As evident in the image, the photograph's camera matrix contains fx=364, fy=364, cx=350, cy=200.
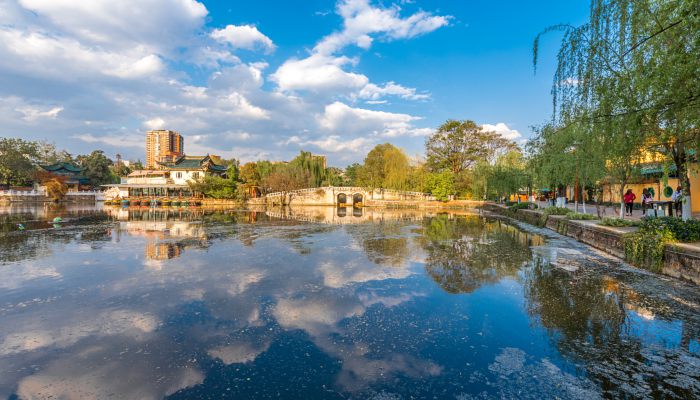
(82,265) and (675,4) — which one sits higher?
(675,4)

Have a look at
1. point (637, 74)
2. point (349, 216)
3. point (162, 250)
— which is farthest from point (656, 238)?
point (349, 216)

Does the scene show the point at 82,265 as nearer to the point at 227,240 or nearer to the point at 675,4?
the point at 227,240

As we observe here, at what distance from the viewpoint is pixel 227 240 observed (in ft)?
50.9

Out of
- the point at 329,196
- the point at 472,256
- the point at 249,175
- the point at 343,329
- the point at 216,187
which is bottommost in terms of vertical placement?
the point at 343,329

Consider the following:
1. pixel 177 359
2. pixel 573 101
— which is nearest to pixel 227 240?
pixel 177 359

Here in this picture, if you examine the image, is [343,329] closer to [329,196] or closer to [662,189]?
[662,189]

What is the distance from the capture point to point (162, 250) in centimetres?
1302

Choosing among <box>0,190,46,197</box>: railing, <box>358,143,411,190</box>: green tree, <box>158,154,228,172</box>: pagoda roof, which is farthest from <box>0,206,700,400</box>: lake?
<box>0,190,46,197</box>: railing

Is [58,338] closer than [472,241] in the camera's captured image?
Yes

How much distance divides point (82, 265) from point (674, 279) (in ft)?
50.3

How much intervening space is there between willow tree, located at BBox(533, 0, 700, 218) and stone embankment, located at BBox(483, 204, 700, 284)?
2453 millimetres

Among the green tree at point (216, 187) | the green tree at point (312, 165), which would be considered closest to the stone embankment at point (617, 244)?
the green tree at point (216, 187)

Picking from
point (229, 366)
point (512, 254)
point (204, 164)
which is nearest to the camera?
point (229, 366)

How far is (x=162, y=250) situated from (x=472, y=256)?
10836 mm
